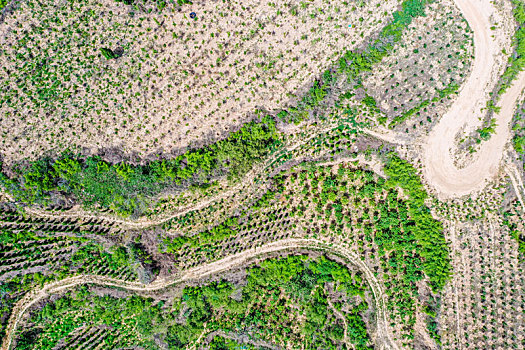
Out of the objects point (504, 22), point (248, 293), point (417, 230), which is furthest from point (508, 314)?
point (504, 22)

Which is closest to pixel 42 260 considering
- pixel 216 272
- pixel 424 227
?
pixel 216 272

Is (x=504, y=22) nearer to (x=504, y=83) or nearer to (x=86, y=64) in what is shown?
(x=504, y=83)

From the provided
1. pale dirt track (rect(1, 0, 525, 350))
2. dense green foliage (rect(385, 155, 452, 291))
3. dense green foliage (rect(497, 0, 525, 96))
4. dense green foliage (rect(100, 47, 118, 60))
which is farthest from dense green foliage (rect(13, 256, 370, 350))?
dense green foliage (rect(100, 47, 118, 60))

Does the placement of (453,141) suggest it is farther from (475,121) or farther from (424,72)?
(424,72)

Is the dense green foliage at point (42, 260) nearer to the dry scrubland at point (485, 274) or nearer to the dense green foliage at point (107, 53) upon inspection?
the dense green foliage at point (107, 53)

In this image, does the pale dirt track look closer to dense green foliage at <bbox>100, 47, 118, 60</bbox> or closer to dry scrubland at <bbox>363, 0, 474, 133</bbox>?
dry scrubland at <bbox>363, 0, 474, 133</bbox>

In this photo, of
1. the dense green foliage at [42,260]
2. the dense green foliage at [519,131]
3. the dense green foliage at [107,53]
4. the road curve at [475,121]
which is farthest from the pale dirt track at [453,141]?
the dense green foliage at [107,53]
